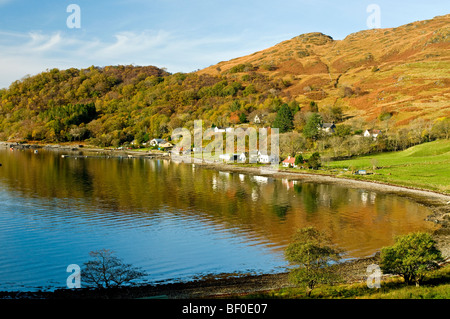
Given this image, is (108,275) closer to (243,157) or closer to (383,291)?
(383,291)

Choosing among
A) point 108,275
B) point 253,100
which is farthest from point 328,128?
point 108,275

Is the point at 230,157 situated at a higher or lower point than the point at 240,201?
higher

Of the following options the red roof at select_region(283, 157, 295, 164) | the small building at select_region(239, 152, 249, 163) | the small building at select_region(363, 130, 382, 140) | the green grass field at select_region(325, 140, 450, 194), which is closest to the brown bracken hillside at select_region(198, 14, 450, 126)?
the small building at select_region(363, 130, 382, 140)

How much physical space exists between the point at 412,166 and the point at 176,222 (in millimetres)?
47889

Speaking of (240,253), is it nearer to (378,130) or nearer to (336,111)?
(378,130)

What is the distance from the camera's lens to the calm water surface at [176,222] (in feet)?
84.3

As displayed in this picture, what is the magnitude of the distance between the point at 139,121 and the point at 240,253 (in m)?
128

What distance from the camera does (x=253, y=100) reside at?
152m

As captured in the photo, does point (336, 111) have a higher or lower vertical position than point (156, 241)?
higher

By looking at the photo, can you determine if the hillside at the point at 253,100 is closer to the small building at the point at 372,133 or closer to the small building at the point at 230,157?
the small building at the point at 372,133

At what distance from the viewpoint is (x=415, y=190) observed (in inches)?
2020

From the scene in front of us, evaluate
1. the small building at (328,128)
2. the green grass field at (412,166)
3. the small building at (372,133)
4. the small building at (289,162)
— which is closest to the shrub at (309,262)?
the green grass field at (412,166)
